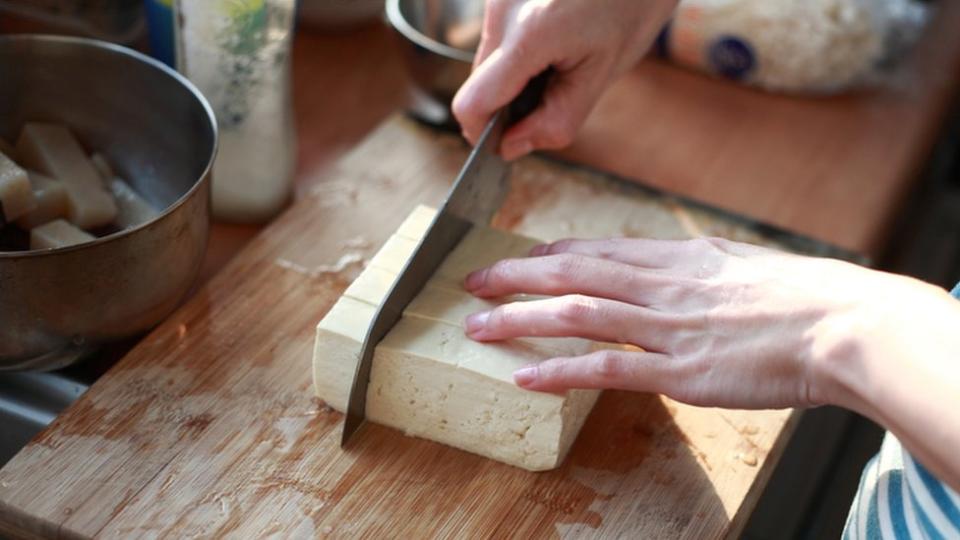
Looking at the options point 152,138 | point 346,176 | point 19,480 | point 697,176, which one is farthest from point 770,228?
point 19,480

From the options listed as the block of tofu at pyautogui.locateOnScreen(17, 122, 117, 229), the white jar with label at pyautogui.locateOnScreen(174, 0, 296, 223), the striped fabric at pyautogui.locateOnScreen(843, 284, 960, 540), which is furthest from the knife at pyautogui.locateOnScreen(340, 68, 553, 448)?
the striped fabric at pyautogui.locateOnScreen(843, 284, 960, 540)

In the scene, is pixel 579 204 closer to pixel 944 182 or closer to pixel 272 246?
pixel 272 246

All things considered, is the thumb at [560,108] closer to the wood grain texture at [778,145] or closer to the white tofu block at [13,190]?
the wood grain texture at [778,145]

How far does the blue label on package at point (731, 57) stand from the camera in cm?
182

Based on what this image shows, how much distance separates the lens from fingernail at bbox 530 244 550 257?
125 centimetres

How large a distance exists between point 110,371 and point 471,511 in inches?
17.1

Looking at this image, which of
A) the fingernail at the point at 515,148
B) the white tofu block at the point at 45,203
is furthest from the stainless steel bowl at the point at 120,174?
the fingernail at the point at 515,148

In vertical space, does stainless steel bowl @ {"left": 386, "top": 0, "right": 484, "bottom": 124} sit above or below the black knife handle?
below

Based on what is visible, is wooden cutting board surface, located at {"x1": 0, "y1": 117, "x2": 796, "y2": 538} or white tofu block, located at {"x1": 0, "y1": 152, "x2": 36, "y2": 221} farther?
white tofu block, located at {"x1": 0, "y1": 152, "x2": 36, "y2": 221}

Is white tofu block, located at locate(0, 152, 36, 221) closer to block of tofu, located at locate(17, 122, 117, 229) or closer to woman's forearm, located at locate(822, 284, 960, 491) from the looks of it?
block of tofu, located at locate(17, 122, 117, 229)

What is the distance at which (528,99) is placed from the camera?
140cm

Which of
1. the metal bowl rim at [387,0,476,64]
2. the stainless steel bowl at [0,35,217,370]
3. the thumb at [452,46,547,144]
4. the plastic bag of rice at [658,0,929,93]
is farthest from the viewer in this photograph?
the plastic bag of rice at [658,0,929,93]

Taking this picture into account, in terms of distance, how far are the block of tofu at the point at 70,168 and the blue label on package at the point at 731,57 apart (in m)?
1.05

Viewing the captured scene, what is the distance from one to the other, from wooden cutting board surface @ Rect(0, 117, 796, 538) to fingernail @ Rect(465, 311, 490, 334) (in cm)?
14
